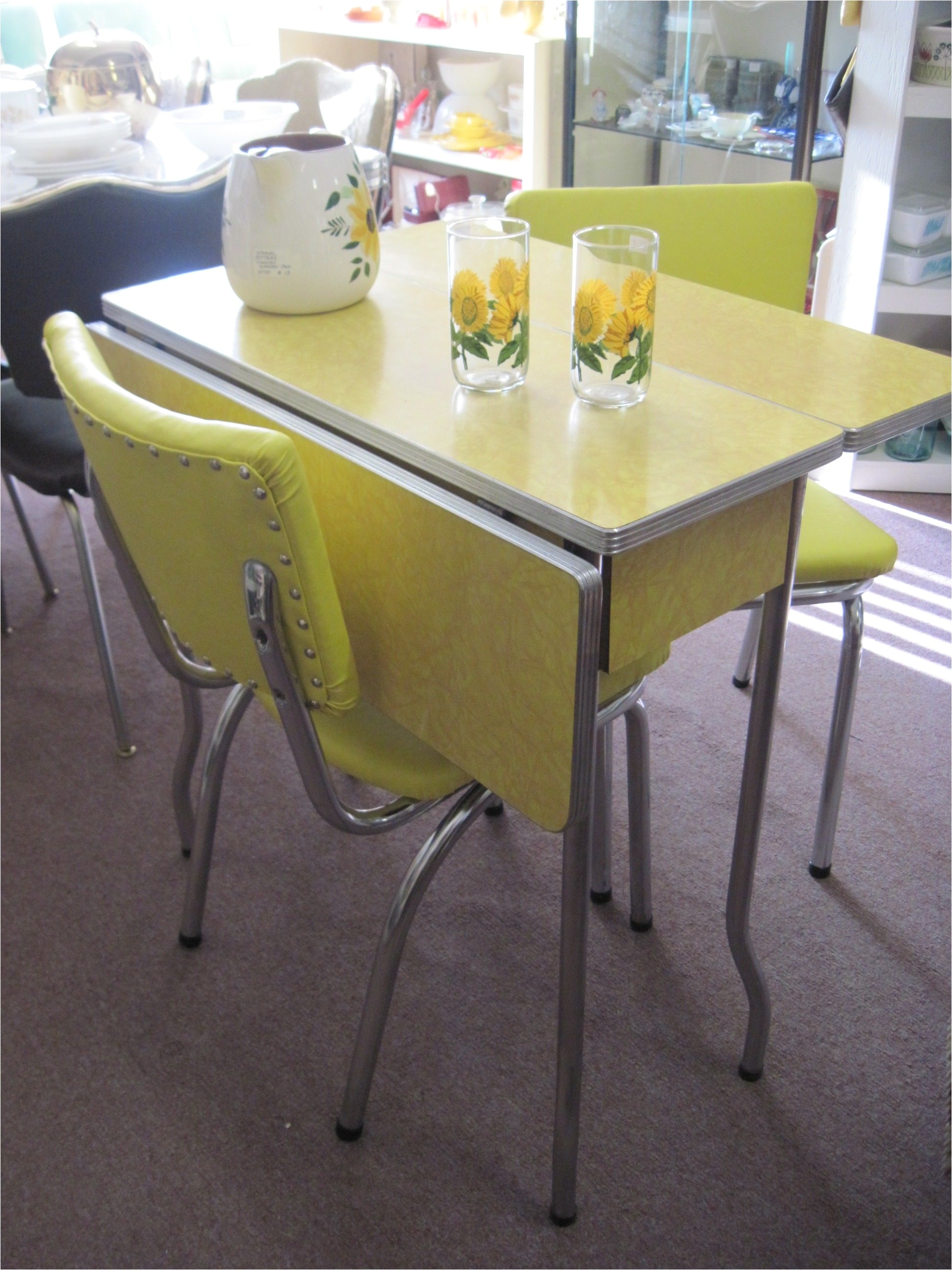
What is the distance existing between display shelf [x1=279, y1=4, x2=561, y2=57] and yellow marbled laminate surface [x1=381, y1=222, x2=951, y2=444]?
189 centimetres

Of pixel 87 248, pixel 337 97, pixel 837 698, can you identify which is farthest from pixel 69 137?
pixel 837 698

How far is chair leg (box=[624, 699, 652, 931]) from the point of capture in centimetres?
136

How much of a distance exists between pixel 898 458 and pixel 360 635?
Answer: 1.74 meters

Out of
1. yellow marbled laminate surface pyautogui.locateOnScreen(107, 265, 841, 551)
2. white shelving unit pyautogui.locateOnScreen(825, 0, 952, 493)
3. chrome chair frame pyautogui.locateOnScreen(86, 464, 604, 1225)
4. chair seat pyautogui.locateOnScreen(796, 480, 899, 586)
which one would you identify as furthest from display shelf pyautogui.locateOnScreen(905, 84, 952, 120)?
chrome chair frame pyautogui.locateOnScreen(86, 464, 604, 1225)

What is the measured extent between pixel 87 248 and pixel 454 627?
1059 mm

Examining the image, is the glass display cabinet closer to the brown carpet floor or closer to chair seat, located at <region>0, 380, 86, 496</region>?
the brown carpet floor

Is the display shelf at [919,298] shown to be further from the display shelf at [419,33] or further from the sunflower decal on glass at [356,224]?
the sunflower decal on glass at [356,224]

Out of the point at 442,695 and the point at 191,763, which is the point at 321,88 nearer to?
the point at 191,763

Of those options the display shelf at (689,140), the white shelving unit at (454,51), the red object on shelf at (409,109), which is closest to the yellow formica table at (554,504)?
the display shelf at (689,140)

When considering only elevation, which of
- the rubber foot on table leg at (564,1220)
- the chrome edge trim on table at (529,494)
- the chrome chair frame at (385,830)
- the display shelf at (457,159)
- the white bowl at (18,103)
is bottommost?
the rubber foot on table leg at (564,1220)

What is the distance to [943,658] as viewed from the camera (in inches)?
77.3

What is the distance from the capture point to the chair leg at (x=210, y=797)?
1376mm

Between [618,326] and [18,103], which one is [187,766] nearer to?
[618,326]

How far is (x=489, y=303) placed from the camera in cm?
99
